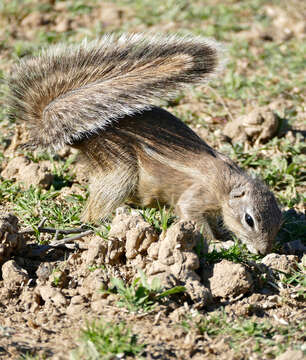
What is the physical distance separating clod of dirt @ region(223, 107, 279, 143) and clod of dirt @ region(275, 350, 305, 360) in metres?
3.40

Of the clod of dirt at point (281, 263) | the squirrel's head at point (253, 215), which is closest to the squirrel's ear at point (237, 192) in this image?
the squirrel's head at point (253, 215)

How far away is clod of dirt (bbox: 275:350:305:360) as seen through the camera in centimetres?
320

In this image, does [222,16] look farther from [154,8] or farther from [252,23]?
[154,8]

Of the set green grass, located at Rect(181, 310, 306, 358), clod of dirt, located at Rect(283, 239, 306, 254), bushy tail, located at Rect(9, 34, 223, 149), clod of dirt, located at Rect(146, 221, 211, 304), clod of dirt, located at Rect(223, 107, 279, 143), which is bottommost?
clod of dirt, located at Rect(283, 239, 306, 254)

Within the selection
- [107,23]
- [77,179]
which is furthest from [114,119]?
[107,23]

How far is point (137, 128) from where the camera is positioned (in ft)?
16.6

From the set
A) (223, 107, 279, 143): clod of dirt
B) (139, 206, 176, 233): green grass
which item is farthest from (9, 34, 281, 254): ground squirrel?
(223, 107, 279, 143): clod of dirt

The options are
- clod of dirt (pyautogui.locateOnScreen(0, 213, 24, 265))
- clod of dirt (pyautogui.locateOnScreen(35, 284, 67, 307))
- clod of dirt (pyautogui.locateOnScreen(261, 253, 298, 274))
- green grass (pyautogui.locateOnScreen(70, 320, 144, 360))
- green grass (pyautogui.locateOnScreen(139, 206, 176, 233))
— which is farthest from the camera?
clod of dirt (pyautogui.locateOnScreen(261, 253, 298, 274))

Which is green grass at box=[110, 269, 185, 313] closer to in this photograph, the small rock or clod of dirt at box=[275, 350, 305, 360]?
the small rock

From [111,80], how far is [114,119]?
348 millimetres

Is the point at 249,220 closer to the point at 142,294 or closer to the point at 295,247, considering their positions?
the point at 295,247

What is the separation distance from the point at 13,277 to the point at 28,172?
5.56ft

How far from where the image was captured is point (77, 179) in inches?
224

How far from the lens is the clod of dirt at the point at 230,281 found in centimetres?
393
